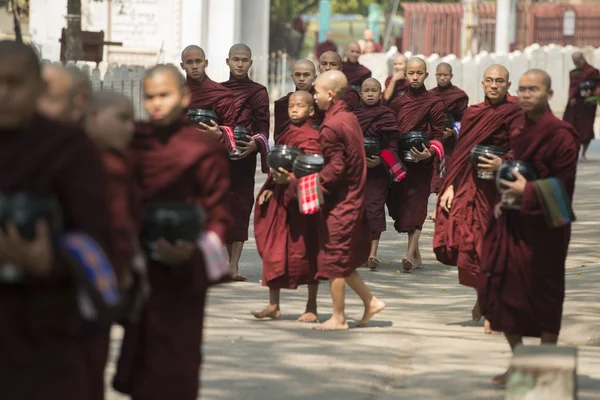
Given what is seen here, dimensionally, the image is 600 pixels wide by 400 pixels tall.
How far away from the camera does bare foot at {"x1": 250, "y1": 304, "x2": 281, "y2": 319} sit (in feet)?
32.0

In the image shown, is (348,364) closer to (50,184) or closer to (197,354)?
(197,354)

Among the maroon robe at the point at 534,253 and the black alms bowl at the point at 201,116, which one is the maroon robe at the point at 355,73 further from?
the maroon robe at the point at 534,253

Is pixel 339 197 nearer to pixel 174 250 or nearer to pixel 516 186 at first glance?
pixel 516 186

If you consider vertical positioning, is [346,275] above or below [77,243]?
below

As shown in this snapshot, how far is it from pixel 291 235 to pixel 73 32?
416 inches

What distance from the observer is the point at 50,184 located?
4.29 meters

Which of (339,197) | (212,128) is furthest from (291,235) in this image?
(212,128)

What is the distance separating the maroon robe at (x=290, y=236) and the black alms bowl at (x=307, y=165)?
152mm

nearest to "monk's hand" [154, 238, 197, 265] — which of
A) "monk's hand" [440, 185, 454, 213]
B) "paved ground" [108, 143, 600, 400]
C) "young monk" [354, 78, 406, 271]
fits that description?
"paved ground" [108, 143, 600, 400]

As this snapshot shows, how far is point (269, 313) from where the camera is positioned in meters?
9.78

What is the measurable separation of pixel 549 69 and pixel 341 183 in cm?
2888

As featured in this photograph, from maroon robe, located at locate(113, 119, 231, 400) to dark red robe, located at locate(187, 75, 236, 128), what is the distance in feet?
18.8

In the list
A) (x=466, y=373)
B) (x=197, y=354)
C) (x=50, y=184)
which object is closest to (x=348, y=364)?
(x=466, y=373)

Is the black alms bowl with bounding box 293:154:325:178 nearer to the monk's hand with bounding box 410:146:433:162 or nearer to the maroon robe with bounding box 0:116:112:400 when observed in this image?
the monk's hand with bounding box 410:146:433:162
